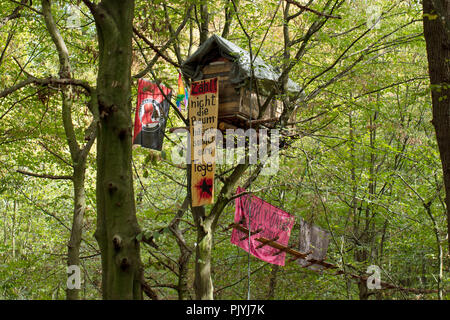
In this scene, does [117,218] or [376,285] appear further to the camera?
[376,285]

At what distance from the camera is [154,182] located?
1602 cm

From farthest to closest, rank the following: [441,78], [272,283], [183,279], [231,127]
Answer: [272,283] < [183,279] < [231,127] < [441,78]

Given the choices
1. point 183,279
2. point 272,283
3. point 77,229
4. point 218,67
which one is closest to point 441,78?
point 218,67

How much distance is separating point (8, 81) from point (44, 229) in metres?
8.86

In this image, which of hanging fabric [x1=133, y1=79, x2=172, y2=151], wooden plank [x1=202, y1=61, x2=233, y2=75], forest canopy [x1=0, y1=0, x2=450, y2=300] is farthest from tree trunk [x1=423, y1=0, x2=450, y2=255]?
hanging fabric [x1=133, y1=79, x2=172, y2=151]

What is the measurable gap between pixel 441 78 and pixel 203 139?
4107 millimetres

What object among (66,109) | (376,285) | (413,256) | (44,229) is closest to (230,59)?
(66,109)

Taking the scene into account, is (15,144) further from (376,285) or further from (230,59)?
(376,285)

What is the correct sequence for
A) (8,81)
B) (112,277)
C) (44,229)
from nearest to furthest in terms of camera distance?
(112,277), (8,81), (44,229)

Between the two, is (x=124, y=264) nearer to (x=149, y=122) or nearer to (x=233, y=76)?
(x=233, y=76)

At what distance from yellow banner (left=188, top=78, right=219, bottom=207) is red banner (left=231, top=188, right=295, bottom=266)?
1293 millimetres

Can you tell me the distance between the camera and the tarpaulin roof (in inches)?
292

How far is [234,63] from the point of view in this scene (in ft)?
25.3
